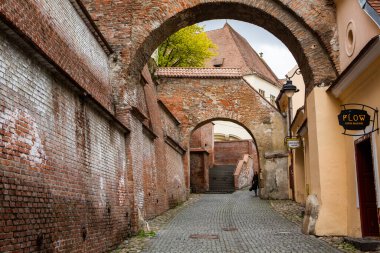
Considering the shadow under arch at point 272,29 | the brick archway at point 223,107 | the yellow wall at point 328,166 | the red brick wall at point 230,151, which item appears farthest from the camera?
the red brick wall at point 230,151

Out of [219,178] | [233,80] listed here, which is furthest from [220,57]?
[233,80]

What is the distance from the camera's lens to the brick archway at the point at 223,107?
26.6 meters

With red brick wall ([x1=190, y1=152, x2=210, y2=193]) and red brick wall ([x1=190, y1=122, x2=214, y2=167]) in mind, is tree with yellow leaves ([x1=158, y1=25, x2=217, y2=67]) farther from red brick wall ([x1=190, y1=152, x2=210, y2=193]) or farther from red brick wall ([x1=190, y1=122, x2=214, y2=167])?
red brick wall ([x1=190, y1=152, x2=210, y2=193])

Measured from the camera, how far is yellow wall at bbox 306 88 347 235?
1092 centimetres

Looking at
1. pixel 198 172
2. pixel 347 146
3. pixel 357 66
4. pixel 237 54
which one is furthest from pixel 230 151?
pixel 357 66

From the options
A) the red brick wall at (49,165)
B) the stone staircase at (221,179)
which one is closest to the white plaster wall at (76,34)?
the red brick wall at (49,165)

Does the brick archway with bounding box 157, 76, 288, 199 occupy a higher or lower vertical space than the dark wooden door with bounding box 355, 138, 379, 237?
higher

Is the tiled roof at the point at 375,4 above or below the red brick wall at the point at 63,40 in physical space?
above

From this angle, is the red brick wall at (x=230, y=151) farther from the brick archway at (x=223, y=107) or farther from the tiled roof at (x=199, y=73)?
the tiled roof at (x=199, y=73)

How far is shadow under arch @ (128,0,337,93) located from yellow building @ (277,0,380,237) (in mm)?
415

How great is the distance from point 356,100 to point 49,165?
6624 mm

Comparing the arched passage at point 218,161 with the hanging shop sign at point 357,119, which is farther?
the arched passage at point 218,161

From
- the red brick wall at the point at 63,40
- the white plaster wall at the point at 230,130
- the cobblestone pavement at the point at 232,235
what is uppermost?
the white plaster wall at the point at 230,130

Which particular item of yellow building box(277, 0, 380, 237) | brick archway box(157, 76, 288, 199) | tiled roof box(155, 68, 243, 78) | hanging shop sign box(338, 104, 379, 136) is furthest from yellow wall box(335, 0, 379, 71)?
tiled roof box(155, 68, 243, 78)
